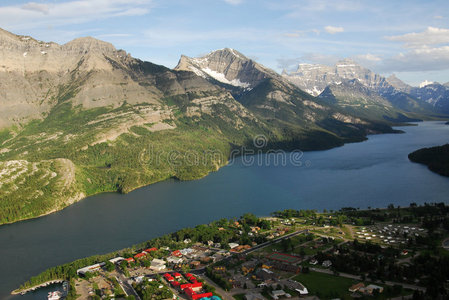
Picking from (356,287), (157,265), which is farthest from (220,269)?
(356,287)

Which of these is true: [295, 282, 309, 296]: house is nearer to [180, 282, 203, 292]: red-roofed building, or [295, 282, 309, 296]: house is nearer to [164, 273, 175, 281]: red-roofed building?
[180, 282, 203, 292]: red-roofed building

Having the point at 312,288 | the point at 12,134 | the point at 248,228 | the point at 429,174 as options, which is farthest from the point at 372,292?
the point at 12,134

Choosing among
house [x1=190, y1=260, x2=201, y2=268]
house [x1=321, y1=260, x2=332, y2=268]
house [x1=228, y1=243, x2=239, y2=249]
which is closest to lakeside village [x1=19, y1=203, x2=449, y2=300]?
house [x1=321, y1=260, x2=332, y2=268]

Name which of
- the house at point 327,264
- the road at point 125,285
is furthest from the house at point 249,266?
the road at point 125,285

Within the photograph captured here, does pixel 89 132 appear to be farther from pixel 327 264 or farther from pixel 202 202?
pixel 327 264

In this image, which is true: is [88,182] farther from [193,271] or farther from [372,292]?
[372,292]
